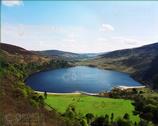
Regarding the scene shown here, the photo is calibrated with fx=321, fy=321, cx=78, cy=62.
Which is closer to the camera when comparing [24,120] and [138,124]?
[24,120]

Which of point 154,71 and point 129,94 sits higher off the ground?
point 154,71

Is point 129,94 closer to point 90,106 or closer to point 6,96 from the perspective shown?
point 90,106

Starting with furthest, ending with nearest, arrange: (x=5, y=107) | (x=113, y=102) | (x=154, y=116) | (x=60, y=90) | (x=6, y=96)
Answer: (x=60, y=90)
(x=113, y=102)
(x=154, y=116)
(x=6, y=96)
(x=5, y=107)

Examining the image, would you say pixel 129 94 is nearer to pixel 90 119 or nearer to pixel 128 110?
pixel 128 110

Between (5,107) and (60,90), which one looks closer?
(5,107)

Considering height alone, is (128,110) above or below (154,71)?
below

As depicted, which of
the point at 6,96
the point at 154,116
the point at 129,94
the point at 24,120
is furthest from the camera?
the point at 129,94

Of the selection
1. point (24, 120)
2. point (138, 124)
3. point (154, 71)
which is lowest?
point (138, 124)

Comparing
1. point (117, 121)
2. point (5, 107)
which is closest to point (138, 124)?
point (117, 121)

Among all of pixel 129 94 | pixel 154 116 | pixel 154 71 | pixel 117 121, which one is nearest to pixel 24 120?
pixel 117 121
